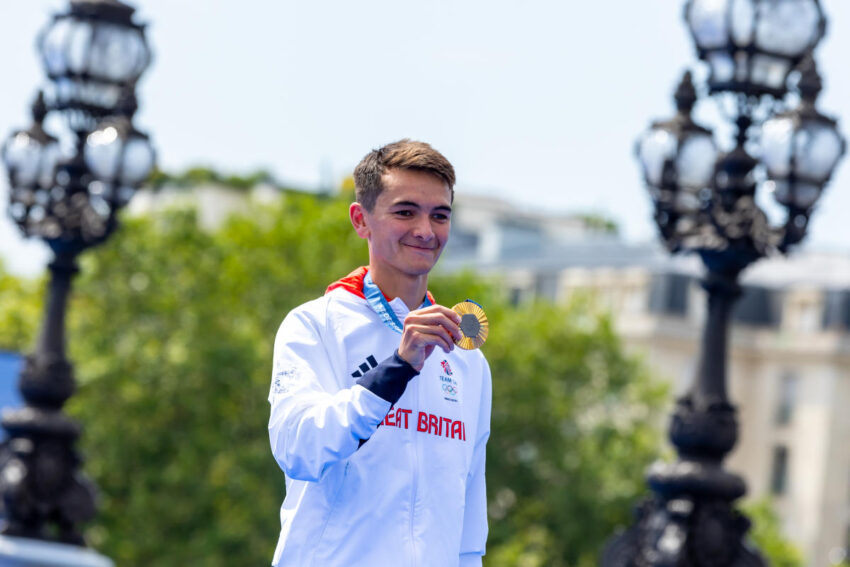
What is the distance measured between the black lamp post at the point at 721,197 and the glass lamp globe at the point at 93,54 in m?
3.69

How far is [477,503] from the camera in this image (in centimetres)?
450

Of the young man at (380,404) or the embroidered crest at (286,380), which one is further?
the embroidered crest at (286,380)

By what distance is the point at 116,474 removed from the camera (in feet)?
126

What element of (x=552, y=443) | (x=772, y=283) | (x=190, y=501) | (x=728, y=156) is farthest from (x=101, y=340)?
(x=772, y=283)

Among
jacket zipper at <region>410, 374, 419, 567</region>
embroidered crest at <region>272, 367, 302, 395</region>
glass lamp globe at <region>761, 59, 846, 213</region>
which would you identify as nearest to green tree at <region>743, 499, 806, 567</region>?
glass lamp globe at <region>761, 59, 846, 213</region>

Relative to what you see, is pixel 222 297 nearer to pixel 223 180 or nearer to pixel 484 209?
pixel 223 180

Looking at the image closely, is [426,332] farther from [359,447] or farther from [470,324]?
[359,447]

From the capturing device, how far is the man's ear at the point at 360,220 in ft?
14.2

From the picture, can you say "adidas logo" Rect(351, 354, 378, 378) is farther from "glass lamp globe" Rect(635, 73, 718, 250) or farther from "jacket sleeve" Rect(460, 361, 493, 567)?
"glass lamp globe" Rect(635, 73, 718, 250)

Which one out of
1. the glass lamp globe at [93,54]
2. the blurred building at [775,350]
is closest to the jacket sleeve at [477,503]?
the glass lamp globe at [93,54]

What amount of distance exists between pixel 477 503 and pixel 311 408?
0.64 metres

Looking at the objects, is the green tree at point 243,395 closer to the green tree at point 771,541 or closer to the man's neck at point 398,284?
the green tree at point 771,541

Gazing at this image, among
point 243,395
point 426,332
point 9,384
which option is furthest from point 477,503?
point 243,395

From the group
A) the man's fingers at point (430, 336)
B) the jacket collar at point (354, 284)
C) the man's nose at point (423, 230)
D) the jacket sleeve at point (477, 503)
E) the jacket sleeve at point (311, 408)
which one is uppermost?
the man's nose at point (423, 230)
